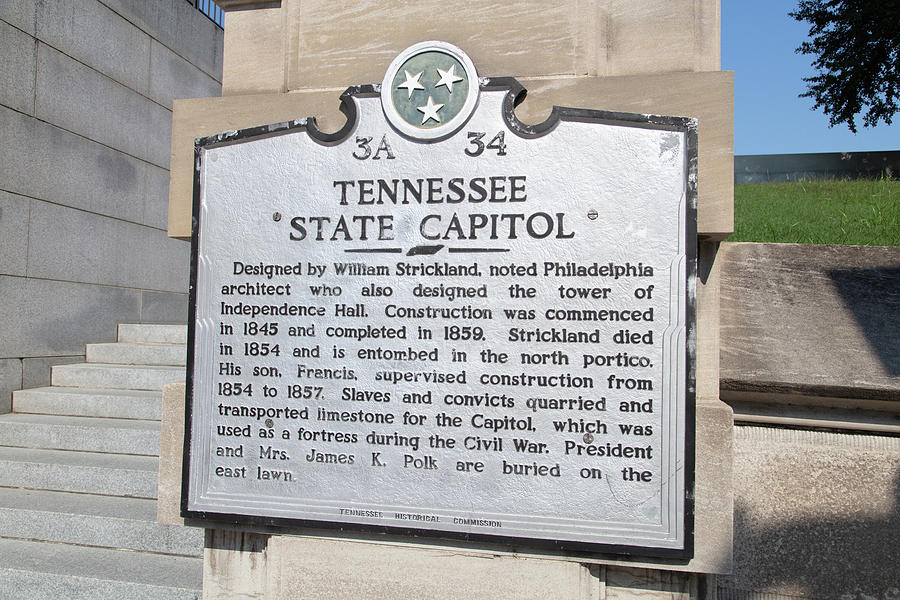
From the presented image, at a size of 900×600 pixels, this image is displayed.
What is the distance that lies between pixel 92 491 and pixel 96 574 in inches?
42.4

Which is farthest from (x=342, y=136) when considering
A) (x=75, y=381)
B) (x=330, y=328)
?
(x=75, y=381)

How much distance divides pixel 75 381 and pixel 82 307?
93 cm

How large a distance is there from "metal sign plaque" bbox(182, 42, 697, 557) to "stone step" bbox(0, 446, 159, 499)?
2.31 metres

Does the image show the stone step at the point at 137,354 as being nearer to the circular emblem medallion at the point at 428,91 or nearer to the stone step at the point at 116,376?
the stone step at the point at 116,376

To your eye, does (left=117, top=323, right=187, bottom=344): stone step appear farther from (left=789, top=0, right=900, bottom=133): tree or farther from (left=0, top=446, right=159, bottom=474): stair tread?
(left=789, top=0, right=900, bottom=133): tree

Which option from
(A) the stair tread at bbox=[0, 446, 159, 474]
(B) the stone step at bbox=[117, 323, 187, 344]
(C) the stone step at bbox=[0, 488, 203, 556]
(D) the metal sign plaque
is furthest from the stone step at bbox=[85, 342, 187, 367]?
(D) the metal sign plaque

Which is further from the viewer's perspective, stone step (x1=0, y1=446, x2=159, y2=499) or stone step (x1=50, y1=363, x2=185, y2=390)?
stone step (x1=50, y1=363, x2=185, y2=390)

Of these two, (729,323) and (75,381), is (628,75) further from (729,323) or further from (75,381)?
(75,381)

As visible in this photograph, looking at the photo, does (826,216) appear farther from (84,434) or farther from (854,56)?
(854,56)

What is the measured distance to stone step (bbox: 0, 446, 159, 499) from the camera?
4.67 meters

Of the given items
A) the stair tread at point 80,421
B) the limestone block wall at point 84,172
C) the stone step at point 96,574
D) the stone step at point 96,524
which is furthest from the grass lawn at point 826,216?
the limestone block wall at point 84,172

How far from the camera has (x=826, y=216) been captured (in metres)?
4.42

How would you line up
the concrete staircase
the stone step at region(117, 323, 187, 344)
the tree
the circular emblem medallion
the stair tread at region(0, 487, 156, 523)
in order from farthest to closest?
the tree → the stone step at region(117, 323, 187, 344) → the stair tread at region(0, 487, 156, 523) → the concrete staircase → the circular emblem medallion

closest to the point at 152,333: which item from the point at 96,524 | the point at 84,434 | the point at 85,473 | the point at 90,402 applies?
the point at 90,402
